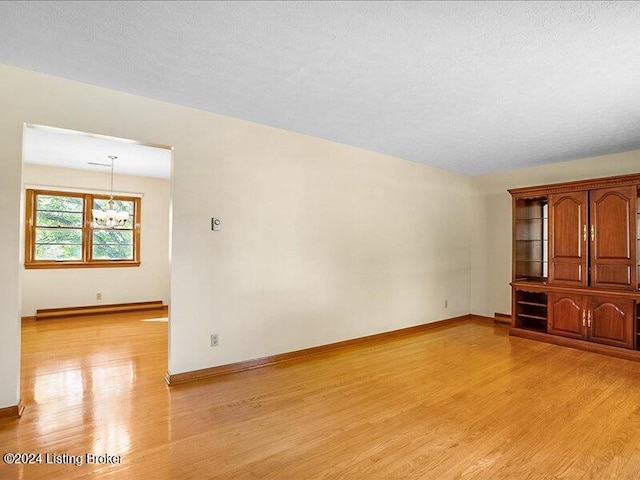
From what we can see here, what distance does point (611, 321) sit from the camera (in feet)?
13.7

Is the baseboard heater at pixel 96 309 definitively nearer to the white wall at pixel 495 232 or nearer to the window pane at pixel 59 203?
the window pane at pixel 59 203

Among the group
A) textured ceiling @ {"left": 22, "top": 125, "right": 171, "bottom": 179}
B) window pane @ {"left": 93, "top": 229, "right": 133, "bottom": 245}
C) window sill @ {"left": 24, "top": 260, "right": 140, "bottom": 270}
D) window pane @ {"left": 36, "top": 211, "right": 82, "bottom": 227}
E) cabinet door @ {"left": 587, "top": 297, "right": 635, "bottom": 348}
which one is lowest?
cabinet door @ {"left": 587, "top": 297, "right": 635, "bottom": 348}

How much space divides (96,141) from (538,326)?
643cm

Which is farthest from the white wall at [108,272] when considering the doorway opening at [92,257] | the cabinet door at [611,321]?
the cabinet door at [611,321]

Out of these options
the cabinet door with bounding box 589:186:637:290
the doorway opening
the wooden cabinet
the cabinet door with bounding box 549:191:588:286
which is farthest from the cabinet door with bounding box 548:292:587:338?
the doorway opening

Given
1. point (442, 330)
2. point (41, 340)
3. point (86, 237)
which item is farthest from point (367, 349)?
point (86, 237)

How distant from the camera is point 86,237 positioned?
247 inches

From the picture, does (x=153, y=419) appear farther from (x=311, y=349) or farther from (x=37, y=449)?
(x=311, y=349)

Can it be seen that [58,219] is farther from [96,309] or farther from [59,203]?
[96,309]

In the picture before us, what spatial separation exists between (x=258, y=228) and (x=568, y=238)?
396 cm

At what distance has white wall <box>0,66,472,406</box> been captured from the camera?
8.89ft

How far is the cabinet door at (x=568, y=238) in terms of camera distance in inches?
173

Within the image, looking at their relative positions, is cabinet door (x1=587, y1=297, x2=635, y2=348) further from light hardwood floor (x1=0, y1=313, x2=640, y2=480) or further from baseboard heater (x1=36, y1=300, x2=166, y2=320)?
baseboard heater (x1=36, y1=300, x2=166, y2=320)

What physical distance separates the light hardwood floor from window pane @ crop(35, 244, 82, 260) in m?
2.40
